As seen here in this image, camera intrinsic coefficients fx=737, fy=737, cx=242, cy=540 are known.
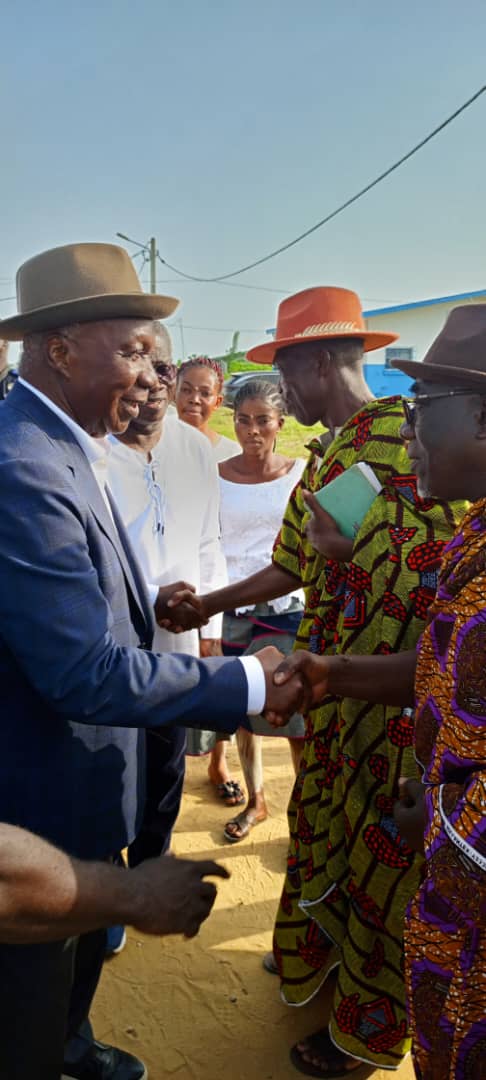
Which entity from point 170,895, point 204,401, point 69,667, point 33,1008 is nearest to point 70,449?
point 69,667

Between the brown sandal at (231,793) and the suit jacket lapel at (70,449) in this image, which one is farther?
the brown sandal at (231,793)

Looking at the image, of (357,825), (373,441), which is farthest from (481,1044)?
(373,441)

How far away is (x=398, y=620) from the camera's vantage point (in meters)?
2.22

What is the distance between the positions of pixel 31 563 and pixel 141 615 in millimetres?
647

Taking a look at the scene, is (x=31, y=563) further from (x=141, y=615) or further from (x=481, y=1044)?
(x=481, y=1044)

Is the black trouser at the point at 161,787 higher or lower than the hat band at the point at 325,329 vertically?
lower

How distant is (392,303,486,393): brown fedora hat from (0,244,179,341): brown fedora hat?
2.76 feet

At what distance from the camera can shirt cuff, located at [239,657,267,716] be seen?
2.06 meters

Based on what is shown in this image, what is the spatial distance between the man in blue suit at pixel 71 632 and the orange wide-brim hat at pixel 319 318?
772mm

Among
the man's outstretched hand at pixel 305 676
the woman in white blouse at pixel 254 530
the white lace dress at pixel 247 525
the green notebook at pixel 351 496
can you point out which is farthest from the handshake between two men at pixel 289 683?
the white lace dress at pixel 247 525

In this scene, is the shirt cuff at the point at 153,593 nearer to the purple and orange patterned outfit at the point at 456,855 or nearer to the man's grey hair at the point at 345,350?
the man's grey hair at the point at 345,350

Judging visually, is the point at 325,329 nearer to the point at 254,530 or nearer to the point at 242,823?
the point at 254,530

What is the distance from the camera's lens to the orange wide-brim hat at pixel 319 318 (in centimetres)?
282

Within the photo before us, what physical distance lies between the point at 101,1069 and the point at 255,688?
60.0 inches
